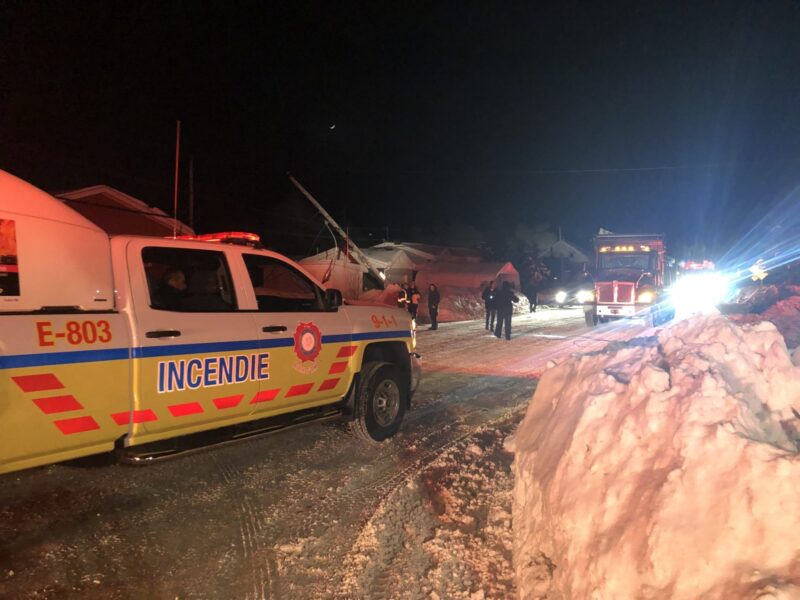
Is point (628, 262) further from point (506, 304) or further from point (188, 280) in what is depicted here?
point (188, 280)

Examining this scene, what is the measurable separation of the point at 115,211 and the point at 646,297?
60.4 ft

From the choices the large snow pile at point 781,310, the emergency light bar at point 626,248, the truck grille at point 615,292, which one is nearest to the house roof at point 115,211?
the truck grille at point 615,292

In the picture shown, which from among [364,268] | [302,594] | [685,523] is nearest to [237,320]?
[302,594]

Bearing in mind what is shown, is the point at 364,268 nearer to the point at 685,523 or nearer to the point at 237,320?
the point at 237,320

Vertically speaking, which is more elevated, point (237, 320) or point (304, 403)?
point (237, 320)

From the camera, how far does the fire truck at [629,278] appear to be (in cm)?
1694

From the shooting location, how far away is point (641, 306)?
16.9m

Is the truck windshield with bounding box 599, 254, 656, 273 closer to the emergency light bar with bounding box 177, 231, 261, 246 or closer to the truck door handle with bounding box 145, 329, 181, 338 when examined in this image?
the emergency light bar with bounding box 177, 231, 261, 246

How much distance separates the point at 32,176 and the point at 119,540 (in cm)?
2040

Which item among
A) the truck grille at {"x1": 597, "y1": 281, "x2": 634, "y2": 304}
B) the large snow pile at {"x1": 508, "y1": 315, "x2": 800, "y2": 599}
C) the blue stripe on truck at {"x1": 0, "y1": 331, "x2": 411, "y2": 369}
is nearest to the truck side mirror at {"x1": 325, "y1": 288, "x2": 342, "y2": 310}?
the blue stripe on truck at {"x1": 0, "y1": 331, "x2": 411, "y2": 369}

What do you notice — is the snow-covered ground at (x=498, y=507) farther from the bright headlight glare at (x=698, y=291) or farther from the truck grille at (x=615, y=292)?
the bright headlight glare at (x=698, y=291)

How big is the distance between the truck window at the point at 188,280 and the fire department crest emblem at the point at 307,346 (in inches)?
26.6

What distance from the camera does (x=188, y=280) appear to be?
14.5ft

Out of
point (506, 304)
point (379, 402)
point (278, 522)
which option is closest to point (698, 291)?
point (506, 304)
